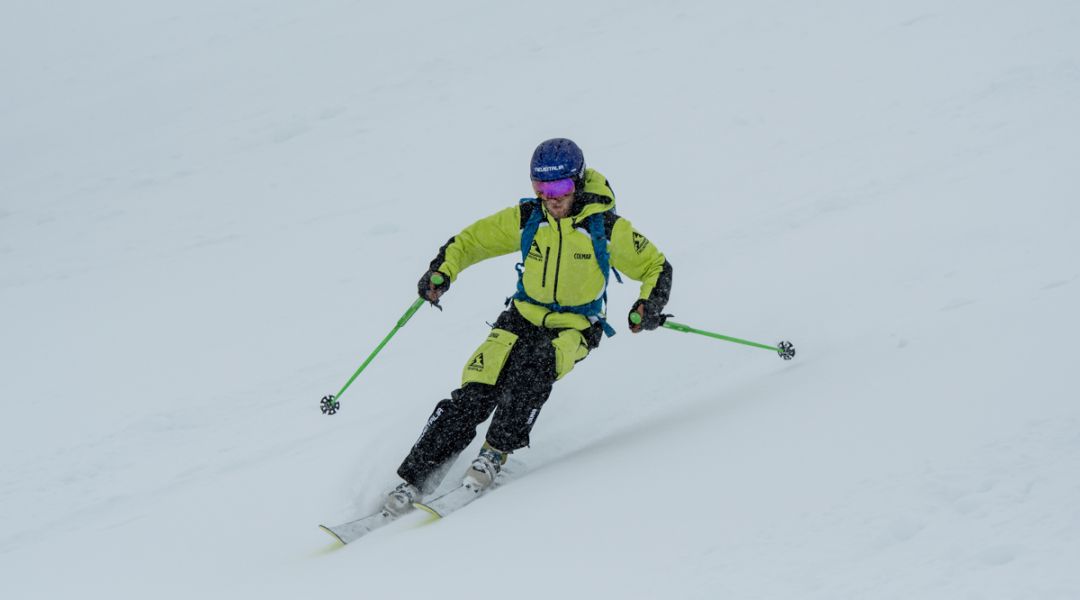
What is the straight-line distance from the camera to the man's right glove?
5789 mm

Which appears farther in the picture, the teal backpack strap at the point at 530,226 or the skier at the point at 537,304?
the teal backpack strap at the point at 530,226

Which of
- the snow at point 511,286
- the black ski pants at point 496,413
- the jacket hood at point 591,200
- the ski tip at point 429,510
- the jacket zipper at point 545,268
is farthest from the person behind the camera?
the jacket zipper at point 545,268

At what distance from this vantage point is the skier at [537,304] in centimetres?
554

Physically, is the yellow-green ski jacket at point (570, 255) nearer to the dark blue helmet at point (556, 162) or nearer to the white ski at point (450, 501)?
the dark blue helmet at point (556, 162)

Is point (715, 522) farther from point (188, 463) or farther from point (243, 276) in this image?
point (243, 276)

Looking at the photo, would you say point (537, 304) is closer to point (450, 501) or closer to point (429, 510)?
point (450, 501)

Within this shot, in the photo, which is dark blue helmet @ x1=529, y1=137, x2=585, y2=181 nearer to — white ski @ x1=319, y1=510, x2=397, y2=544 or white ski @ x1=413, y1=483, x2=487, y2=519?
white ski @ x1=413, y1=483, x2=487, y2=519

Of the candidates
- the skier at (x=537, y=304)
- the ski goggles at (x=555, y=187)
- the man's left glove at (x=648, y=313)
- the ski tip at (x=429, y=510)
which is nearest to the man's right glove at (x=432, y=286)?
the skier at (x=537, y=304)

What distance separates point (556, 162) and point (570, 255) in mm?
526

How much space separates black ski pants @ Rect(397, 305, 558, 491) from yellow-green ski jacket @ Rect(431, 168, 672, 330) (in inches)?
10.9

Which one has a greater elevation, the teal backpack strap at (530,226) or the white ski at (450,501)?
the teal backpack strap at (530,226)

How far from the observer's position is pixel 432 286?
5.80m

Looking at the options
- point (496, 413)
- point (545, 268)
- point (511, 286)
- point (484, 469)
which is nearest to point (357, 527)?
point (484, 469)

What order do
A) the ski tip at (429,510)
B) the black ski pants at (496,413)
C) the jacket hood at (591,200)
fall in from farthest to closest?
1. the jacket hood at (591,200)
2. the black ski pants at (496,413)
3. the ski tip at (429,510)
